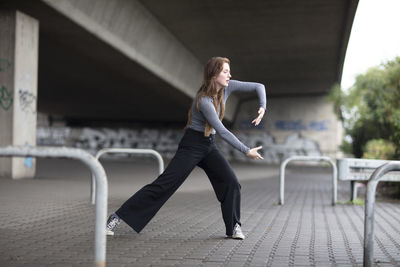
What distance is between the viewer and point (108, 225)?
4.77 metres

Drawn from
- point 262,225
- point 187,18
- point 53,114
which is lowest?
point 262,225

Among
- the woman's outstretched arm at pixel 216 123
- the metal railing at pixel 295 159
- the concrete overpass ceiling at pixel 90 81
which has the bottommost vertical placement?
the metal railing at pixel 295 159

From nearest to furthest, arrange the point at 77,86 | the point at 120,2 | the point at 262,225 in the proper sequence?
the point at 262,225, the point at 120,2, the point at 77,86

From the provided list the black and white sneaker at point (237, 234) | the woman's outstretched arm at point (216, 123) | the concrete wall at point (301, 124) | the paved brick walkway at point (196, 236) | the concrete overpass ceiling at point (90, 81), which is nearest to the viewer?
the paved brick walkway at point (196, 236)

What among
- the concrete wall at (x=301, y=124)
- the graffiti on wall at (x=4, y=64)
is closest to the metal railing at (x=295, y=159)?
the graffiti on wall at (x=4, y=64)

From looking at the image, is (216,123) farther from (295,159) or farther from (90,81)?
(90,81)

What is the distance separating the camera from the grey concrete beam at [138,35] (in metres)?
12.6

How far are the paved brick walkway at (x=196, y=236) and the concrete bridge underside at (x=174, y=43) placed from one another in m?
6.12

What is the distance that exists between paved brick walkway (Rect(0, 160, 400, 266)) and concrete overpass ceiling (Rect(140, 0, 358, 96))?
9380 millimetres

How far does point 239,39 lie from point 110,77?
22.3 feet

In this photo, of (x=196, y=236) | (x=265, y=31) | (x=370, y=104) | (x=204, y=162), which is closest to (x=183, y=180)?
(x=204, y=162)

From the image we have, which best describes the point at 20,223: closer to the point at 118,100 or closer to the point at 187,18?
the point at 187,18

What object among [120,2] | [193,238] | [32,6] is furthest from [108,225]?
[120,2]

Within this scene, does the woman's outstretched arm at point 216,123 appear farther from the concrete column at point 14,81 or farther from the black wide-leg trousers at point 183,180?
the concrete column at point 14,81
